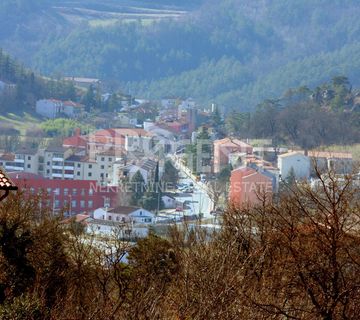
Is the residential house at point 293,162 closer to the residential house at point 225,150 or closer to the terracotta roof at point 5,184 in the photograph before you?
the residential house at point 225,150

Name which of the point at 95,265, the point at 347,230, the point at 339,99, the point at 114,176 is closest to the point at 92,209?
the point at 114,176

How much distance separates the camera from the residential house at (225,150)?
109ft

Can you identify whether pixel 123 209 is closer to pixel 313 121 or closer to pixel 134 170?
pixel 134 170

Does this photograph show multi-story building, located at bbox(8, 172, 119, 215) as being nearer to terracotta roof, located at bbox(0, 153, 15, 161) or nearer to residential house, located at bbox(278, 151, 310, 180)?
terracotta roof, located at bbox(0, 153, 15, 161)

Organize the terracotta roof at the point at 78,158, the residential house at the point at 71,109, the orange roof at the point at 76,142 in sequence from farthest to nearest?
1. the residential house at the point at 71,109
2. the orange roof at the point at 76,142
3. the terracotta roof at the point at 78,158

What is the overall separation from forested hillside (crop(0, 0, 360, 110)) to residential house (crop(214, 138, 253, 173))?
2463 centimetres

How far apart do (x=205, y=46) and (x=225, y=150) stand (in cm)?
5145

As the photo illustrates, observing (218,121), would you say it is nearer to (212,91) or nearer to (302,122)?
(302,122)

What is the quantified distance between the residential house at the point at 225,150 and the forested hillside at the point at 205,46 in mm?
24629

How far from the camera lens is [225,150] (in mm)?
34844

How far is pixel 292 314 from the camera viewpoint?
575 centimetres

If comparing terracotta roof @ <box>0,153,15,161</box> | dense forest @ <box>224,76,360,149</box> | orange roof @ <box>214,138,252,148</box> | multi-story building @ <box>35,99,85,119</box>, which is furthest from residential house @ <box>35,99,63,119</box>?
terracotta roof @ <box>0,153,15,161</box>

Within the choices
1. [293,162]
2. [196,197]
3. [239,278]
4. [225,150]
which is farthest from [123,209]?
[239,278]

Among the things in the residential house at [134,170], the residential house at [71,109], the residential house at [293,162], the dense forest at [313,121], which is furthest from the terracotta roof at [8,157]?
the residential house at [71,109]
